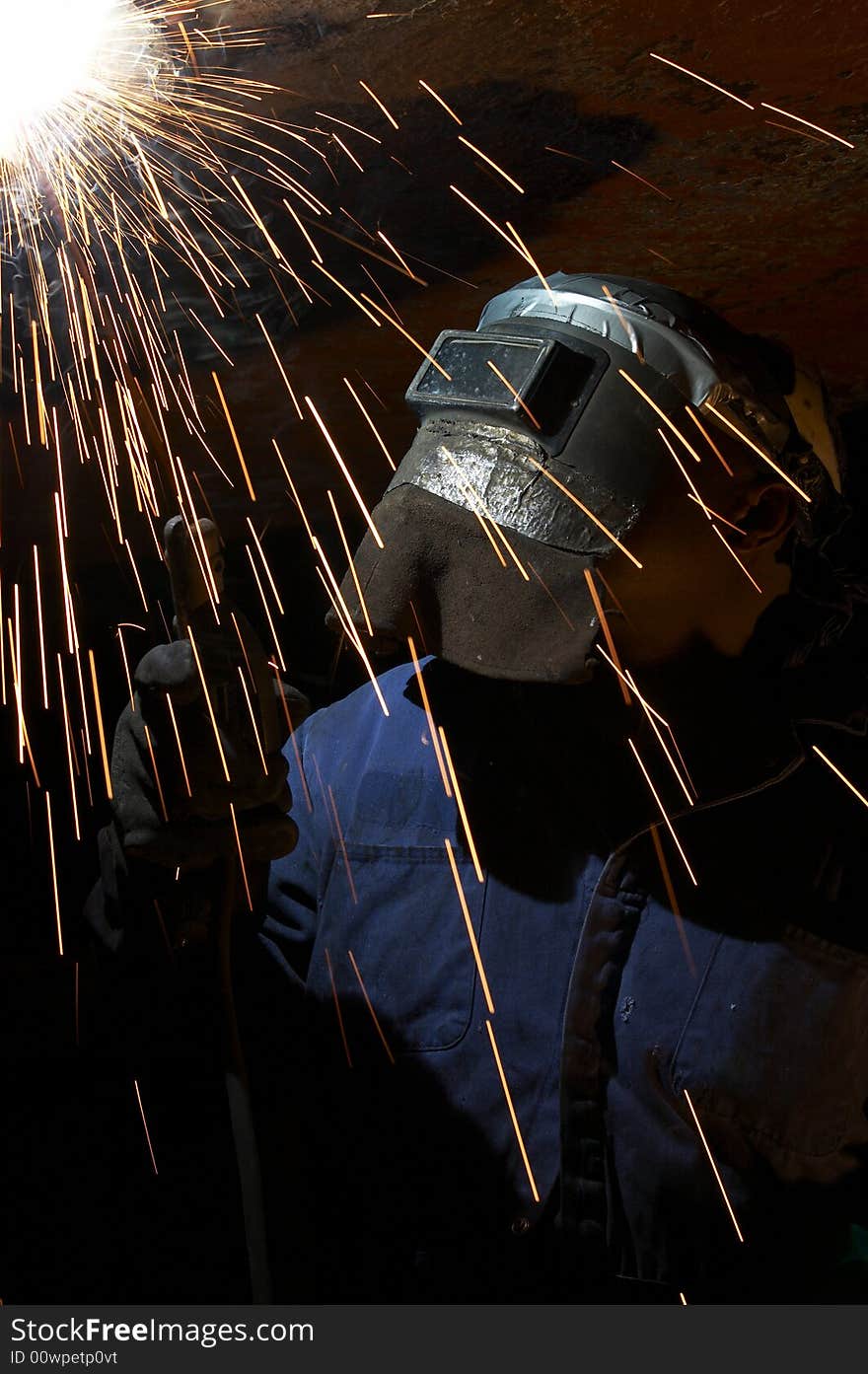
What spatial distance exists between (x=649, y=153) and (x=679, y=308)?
274 millimetres

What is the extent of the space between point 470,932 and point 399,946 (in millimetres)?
152

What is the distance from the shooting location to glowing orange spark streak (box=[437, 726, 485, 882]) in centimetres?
181

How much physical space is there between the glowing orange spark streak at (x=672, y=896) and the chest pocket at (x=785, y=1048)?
72 mm

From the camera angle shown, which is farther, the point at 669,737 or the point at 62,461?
the point at 62,461

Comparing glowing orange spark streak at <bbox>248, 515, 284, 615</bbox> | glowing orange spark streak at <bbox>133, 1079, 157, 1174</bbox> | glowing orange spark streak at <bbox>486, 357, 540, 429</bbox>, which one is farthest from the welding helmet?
glowing orange spark streak at <bbox>248, 515, 284, 615</bbox>

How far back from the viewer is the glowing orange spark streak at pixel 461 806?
1.81 meters

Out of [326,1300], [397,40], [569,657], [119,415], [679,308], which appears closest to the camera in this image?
[397,40]

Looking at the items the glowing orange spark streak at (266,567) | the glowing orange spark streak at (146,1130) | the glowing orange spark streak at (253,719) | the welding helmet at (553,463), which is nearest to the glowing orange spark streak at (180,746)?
the glowing orange spark streak at (253,719)

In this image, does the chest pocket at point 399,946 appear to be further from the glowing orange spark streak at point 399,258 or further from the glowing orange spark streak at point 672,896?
the glowing orange spark streak at point 399,258

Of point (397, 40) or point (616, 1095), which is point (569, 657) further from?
point (397, 40)

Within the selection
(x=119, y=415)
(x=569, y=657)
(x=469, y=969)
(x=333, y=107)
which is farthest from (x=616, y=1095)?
(x=119, y=415)

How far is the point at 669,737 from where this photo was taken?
173 cm

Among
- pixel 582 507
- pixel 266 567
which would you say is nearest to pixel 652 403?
pixel 582 507

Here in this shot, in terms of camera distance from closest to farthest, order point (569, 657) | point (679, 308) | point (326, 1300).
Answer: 1. point (569, 657)
2. point (679, 308)
3. point (326, 1300)
